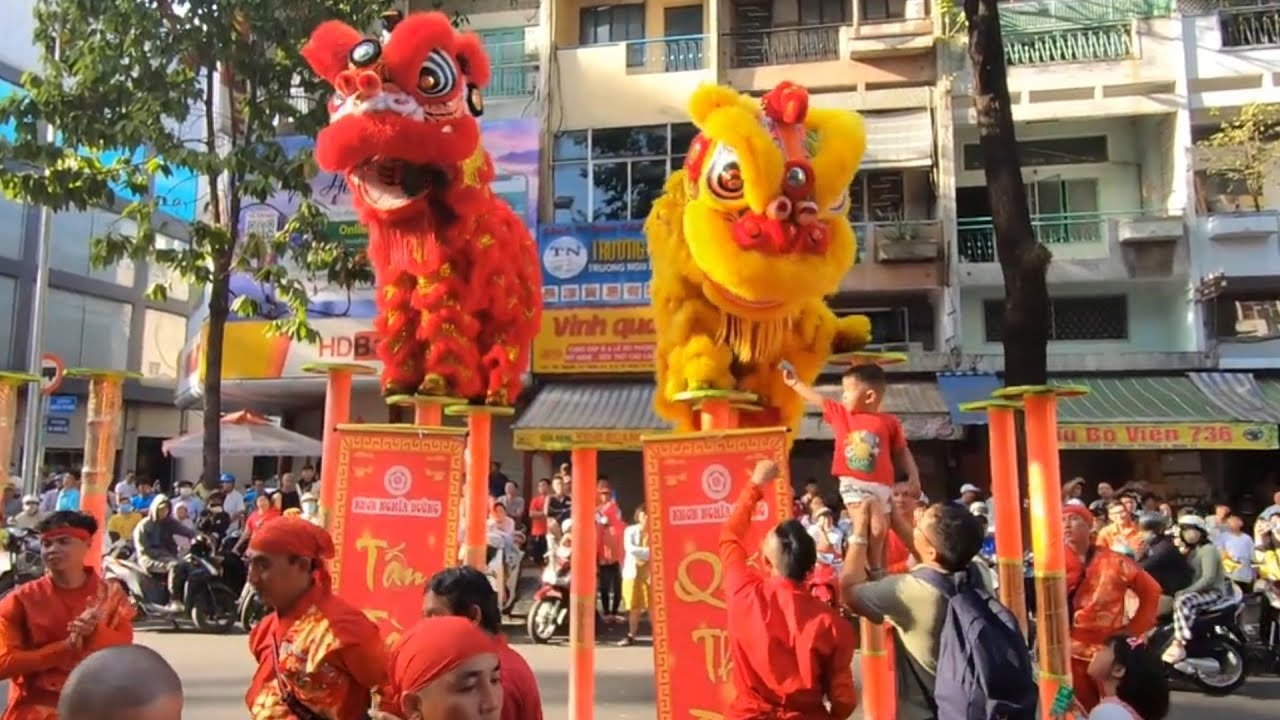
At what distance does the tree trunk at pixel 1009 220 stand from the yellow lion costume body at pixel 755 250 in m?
1.95

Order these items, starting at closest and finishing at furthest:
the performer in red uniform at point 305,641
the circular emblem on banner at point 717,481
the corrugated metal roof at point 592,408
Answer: the performer in red uniform at point 305,641, the circular emblem on banner at point 717,481, the corrugated metal roof at point 592,408

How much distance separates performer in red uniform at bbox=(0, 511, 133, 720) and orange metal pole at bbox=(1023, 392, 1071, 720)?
355 centimetres

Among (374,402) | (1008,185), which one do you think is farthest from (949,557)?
(374,402)

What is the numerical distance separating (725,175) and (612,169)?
10424 millimetres

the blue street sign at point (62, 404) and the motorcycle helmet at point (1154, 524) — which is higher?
the blue street sign at point (62, 404)

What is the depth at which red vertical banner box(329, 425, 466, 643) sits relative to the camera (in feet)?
17.7

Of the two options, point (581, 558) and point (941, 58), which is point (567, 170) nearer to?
point (941, 58)

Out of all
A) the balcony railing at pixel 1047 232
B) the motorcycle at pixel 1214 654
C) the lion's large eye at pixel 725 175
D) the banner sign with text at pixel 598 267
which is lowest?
the motorcycle at pixel 1214 654

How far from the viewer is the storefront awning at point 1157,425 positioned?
12281 mm

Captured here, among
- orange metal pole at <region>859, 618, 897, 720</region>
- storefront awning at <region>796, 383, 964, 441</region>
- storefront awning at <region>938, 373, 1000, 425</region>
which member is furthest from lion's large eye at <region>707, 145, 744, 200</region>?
storefront awning at <region>938, 373, 1000, 425</region>

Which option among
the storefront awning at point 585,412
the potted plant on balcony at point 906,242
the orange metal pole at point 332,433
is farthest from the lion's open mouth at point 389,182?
the potted plant on balcony at point 906,242

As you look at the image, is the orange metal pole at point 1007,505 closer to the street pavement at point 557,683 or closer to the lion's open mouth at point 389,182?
the street pavement at point 557,683

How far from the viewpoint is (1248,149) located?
13.7 m

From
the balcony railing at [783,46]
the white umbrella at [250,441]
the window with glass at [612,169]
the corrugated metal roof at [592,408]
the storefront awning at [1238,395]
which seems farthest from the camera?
the balcony railing at [783,46]
